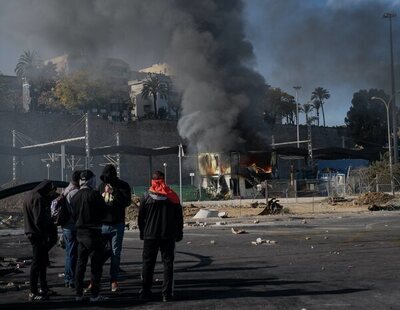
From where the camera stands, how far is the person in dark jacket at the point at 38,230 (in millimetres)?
7570

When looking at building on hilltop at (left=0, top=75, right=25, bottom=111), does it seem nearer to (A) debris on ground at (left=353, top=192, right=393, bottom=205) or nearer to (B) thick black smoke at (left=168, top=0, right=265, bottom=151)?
(B) thick black smoke at (left=168, top=0, right=265, bottom=151)

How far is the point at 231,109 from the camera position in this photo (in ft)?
181

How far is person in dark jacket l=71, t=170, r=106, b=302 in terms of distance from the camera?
7258 mm

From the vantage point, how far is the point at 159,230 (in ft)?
23.6

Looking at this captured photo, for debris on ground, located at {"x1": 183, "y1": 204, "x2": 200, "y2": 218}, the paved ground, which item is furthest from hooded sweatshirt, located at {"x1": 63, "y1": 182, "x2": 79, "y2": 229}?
debris on ground, located at {"x1": 183, "y1": 204, "x2": 200, "y2": 218}

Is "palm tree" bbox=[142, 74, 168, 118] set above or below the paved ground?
above

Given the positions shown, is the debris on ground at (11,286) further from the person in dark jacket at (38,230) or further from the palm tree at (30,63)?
the palm tree at (30,63)

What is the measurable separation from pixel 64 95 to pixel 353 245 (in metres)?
62.1

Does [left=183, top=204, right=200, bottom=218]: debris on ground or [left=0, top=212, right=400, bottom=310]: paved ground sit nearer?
[left=0, top=212, right=400, bottom=310]: paved ground

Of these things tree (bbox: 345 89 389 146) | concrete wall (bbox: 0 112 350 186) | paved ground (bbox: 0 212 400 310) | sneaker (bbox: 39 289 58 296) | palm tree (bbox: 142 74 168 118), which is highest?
palm tree (bbox: 142 74 168 118)

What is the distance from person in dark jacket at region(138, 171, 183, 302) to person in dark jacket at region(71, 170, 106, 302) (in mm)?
535

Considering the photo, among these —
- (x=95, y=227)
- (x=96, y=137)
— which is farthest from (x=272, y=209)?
(x=96, y=137)

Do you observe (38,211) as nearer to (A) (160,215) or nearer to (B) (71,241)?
(B) (71,241)

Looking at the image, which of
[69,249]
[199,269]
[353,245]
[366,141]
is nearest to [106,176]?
[69,249]
